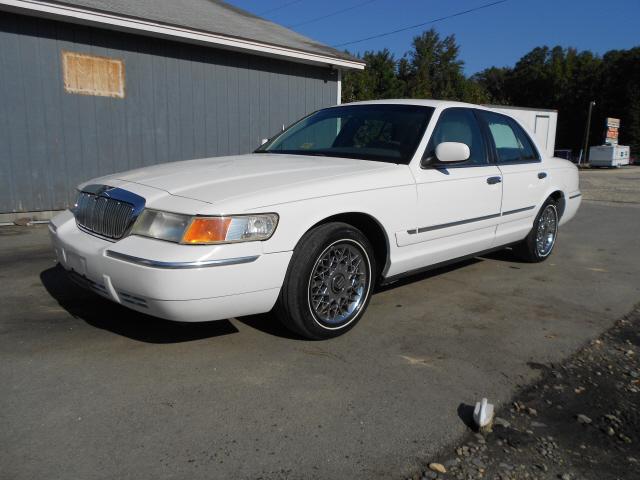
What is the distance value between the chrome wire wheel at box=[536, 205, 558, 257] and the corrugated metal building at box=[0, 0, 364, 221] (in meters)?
5.75

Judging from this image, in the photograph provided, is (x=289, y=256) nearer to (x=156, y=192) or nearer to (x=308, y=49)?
(x=156, y=192)

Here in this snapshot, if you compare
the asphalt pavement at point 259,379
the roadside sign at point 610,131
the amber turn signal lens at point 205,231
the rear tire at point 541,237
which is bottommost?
the asphalt pavement at point 259,379

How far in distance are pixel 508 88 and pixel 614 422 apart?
7189 centimetres

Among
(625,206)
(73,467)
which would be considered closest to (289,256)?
(73,467)

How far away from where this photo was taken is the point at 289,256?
3227mm

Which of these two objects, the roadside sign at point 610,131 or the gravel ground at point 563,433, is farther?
the roadside sign at point 610,131

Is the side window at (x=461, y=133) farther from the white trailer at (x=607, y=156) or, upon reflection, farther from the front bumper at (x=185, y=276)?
the white trailer at (x=607, y=156)

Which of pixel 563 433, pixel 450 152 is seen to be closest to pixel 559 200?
pixel 450 152

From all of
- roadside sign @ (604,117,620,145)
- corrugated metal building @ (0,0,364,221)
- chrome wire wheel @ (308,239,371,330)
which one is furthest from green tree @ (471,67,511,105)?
chrome wire wheel @ (308,239,371,330)

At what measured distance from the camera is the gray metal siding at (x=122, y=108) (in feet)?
24.9

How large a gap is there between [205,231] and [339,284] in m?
1.05

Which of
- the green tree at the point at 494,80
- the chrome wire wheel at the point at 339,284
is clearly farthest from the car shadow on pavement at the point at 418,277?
the green tree at the point at 494,80

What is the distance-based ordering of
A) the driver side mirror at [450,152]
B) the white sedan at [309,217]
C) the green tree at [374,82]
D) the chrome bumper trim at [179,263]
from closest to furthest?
the chrome bumper trim at [179,263]
the white sedan at [309,217]
the driver side mirror at [450,152]
the green tree at [374,82]

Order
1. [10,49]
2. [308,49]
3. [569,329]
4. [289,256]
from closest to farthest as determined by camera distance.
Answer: [289,256], [569,329], [10,49], [308,49]
